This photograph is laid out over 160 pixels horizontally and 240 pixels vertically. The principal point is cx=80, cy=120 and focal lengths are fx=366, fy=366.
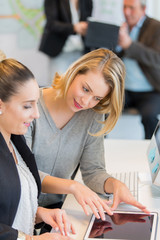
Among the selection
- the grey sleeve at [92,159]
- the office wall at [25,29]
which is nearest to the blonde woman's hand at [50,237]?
the grey sleeve at [92,159]

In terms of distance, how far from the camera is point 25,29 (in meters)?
4.04

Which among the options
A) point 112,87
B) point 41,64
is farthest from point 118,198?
point 41,64

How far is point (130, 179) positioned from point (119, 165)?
19cm

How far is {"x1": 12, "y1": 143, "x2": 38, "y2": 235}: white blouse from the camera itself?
1151 millimetres

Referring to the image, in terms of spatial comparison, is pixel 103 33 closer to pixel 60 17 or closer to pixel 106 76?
pixel 60 17

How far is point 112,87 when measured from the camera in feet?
4.89

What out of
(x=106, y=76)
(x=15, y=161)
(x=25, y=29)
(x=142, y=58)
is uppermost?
(x=106, y=76)

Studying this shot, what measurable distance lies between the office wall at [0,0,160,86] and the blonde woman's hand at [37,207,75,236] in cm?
301

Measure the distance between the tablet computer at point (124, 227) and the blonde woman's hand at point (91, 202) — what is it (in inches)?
1.2

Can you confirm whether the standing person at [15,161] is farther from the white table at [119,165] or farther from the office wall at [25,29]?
the office wall at [25,29]

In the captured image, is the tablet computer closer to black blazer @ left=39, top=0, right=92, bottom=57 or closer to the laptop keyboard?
the laptop keyboard

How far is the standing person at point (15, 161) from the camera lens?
105 centimetres

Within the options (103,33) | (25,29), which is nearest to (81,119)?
(103,33)

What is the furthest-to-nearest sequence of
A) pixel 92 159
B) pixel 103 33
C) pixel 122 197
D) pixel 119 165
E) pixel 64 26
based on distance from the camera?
pixel 64 26
pixel 103 33
pixel 119 165
pixel 92 159
pixel 122 197
